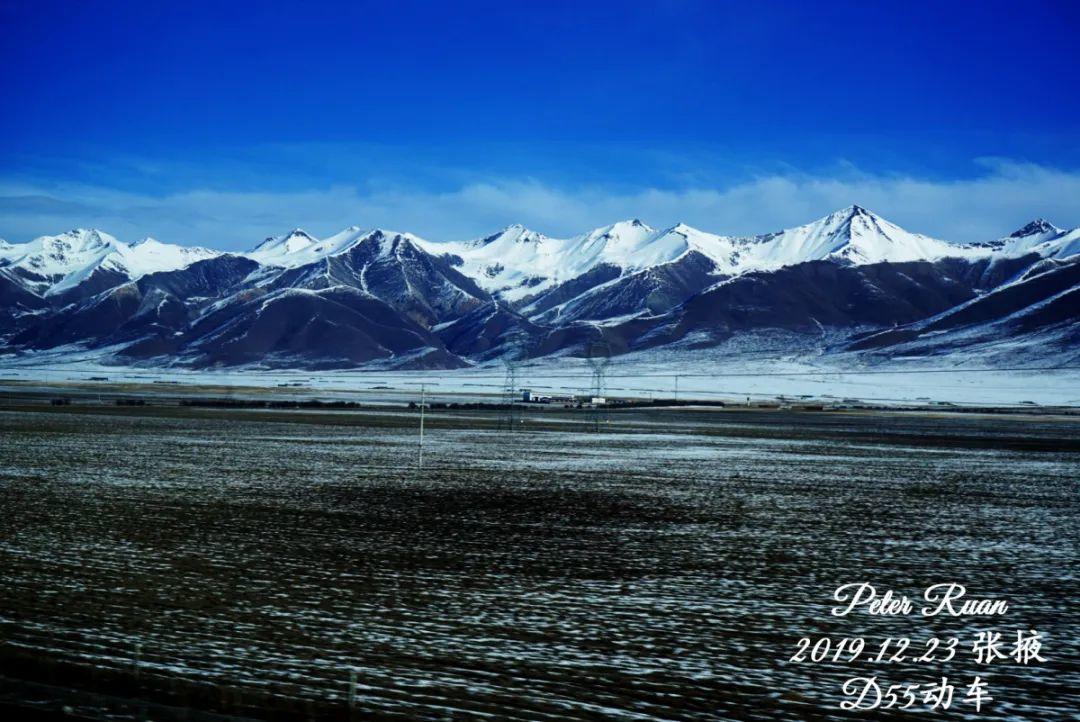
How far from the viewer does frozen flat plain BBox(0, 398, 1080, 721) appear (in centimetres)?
1302

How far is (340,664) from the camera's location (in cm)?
1386

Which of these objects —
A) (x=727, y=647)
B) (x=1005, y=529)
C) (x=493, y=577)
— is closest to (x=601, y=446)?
(x=1005, y=529)

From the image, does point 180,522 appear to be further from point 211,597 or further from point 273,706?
point 273,706

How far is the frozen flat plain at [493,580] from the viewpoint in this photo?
42.7 feet

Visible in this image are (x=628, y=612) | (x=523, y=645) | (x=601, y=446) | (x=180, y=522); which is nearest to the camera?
(x=523, y=645)

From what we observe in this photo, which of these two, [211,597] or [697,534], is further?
[697,534]

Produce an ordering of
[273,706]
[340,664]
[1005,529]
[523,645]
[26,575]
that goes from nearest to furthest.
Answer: [273,706] < [340,664] < [523,645] < [26,575] < [1005,529]

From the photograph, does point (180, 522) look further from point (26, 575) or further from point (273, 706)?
point (273, 706)

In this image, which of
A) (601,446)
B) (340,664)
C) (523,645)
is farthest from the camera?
(601,446)

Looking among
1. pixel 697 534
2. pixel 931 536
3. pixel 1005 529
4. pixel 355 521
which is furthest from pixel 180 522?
pixel 1005 529

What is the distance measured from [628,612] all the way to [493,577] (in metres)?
3.36

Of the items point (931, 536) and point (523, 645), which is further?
point (931, 536)

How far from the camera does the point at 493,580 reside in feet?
63.8

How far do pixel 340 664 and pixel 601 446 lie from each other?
47.1 metres
